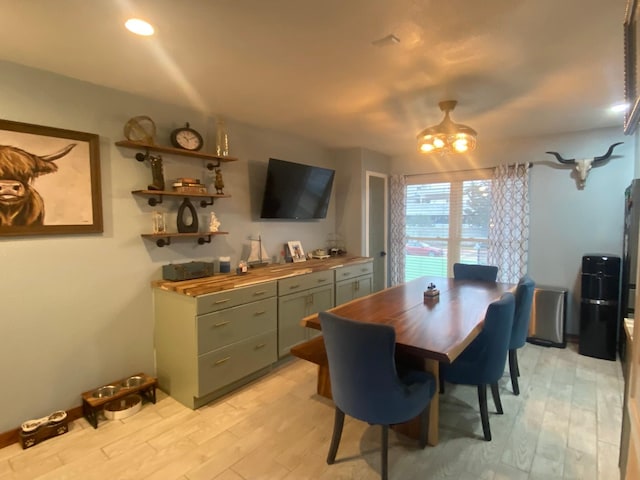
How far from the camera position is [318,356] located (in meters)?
2.43

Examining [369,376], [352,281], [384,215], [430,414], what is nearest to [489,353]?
[430,414]

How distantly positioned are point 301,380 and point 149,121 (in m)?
2.57

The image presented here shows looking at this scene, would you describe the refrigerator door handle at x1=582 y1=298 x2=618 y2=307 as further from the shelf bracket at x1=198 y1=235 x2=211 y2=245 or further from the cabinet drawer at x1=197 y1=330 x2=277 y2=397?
the shelf bracket at x1=198 y1=235 x2=211 y2=245

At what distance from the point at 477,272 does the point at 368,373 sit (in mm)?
2392

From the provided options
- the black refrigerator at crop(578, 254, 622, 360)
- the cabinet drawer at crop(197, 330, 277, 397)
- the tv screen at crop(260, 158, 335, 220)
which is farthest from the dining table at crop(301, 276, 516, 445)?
the tv screen at crop(260, 158, 335, 220)

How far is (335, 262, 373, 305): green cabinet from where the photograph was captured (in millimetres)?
3965

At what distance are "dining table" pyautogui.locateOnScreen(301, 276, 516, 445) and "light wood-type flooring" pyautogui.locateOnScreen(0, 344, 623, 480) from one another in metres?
0.29

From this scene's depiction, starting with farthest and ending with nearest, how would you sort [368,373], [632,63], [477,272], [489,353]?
1. [477,272]
2. [489,353]
3. [368,373]
4. [632,63]

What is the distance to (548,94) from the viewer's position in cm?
269

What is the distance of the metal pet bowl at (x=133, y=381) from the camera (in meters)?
2.65

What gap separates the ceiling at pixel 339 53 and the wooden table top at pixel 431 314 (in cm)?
164

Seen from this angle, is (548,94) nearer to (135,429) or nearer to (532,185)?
(532,185)

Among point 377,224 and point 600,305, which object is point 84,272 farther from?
point 600,305

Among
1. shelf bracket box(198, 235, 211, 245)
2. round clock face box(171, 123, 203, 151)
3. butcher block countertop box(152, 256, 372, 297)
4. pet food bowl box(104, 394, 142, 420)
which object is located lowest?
pet food bowl box(104, 394, 142, 420)
